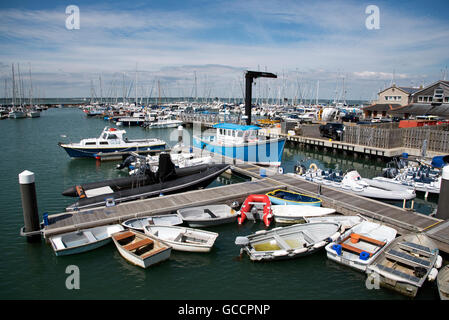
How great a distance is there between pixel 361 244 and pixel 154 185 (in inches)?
422

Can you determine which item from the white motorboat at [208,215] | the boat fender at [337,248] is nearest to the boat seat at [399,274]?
the boat fender at [337,248]

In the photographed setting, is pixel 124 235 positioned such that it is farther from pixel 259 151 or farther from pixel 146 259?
pixel 259 151

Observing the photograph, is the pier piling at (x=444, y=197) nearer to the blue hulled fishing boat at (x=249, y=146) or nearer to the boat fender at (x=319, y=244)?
the boat fender at (x=319, y=244)

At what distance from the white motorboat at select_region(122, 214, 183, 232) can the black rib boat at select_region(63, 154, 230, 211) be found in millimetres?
2220

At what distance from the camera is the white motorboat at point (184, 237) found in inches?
435

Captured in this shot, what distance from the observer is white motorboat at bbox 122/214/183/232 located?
1231 cm

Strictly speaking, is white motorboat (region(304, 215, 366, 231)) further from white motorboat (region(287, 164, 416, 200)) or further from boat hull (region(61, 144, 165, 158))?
boat hull (region(61, 144, 165, 158))

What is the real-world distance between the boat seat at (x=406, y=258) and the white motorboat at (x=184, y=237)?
627cm

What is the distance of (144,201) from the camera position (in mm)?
14656

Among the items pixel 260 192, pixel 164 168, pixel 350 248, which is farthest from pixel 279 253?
pixel 164 168

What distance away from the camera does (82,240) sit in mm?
11586

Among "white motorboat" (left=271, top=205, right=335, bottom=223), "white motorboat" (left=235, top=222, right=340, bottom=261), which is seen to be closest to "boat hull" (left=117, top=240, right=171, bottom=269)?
"white motorboat" (left=235, top=222, right=340, bottom=261)
